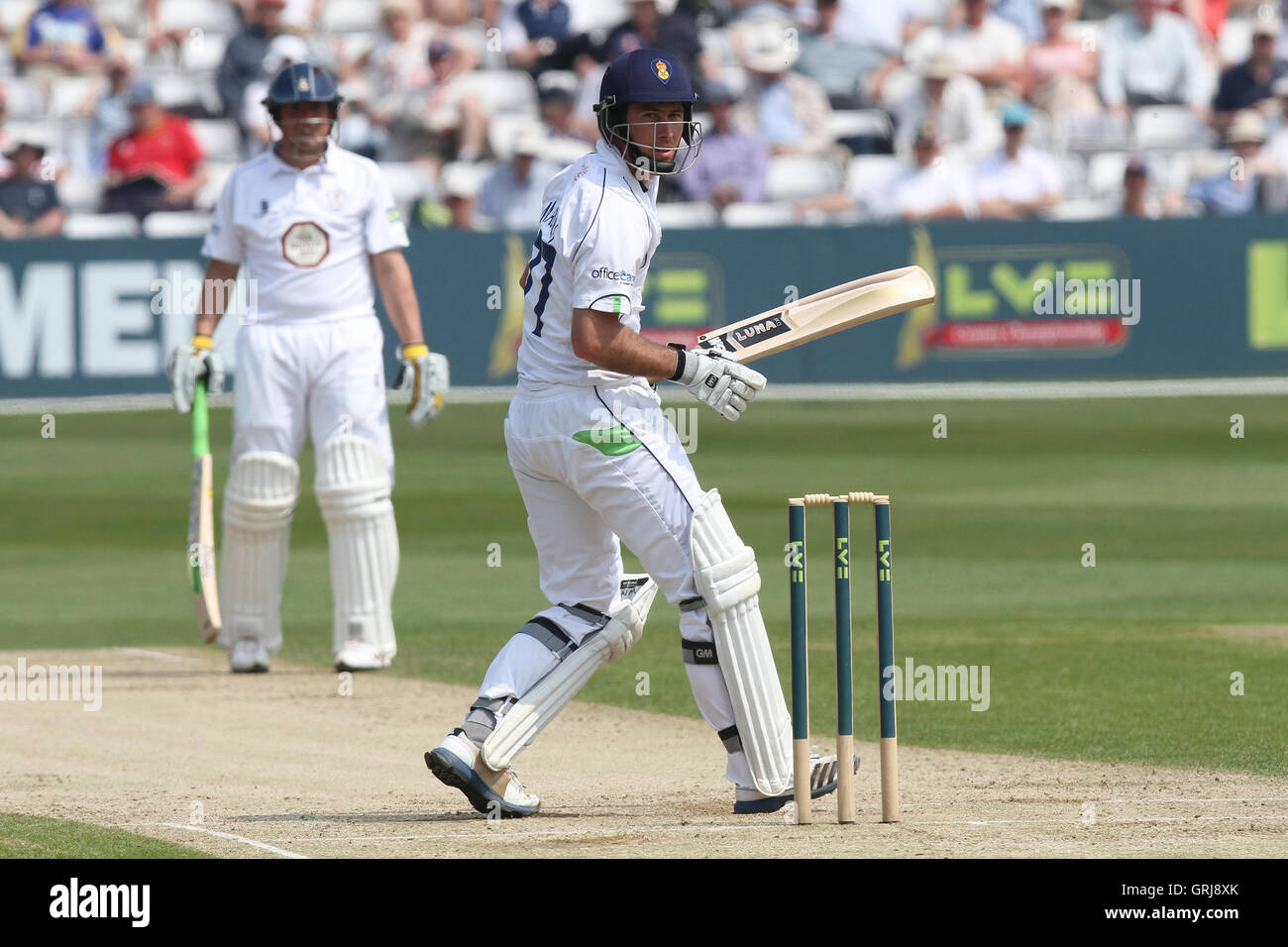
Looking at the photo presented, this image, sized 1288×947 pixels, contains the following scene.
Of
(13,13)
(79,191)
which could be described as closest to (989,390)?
(79,191)

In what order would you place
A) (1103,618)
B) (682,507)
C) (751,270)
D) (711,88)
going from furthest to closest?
(711,88), (751,270), (1103,618), (682,507)

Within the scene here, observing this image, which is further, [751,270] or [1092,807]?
[751,270]

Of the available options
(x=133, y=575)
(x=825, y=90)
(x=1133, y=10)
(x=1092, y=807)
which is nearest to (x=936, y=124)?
(x=825, y=90)

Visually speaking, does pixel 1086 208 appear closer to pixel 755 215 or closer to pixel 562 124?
pixel 755 215

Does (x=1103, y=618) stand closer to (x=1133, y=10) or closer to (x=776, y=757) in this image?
(x=776, y=757)

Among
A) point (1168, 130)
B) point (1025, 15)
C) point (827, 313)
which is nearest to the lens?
point (827, 313)

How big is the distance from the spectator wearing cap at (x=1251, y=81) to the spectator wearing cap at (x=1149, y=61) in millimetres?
256

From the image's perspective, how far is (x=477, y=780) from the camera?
5840 mm

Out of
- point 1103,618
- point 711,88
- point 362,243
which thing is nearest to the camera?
point 362,243

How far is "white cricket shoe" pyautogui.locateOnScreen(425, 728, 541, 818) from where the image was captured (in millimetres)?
5801

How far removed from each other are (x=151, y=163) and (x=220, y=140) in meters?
1.26

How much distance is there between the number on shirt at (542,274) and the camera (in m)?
5.85

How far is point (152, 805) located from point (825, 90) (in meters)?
15.7

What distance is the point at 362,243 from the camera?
878 centimetres
